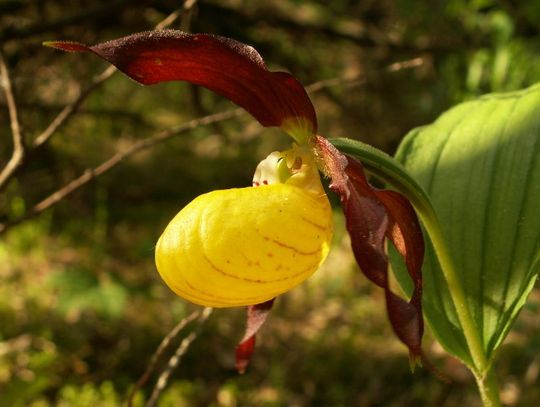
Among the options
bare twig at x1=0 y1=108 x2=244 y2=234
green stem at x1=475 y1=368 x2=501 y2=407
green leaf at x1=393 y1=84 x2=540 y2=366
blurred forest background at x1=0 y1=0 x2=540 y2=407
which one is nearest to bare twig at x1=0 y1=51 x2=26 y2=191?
blurred forest background at x1=0 y1=0 x2=540 y2=407

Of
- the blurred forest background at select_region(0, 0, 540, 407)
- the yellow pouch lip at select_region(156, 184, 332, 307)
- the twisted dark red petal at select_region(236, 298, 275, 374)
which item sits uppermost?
the yellow pouch lip at select_region(156, 184, 332, 307)

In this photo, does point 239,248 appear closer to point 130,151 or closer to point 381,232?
point 381,232

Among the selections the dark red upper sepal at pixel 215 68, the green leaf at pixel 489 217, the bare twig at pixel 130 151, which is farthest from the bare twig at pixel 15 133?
the green leaf at pixel 489 217

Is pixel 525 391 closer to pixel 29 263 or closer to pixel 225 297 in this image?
pixel 225 297

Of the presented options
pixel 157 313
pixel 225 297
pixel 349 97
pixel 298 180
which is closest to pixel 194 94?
pixel 157 313

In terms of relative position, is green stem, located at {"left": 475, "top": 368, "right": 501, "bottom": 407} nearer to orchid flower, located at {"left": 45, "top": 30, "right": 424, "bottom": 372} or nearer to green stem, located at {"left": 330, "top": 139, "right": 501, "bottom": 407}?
green stem, located at {"left": 330, "top": 139, "right": 501, "bottom": 407}

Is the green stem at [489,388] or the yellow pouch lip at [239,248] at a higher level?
the yellow pouch lip at [239,248]

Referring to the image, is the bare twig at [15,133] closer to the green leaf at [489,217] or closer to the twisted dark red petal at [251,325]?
the twisted dark red petal at [251,325]
